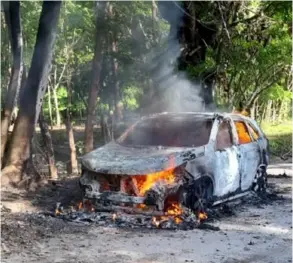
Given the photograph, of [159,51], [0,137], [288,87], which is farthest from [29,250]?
[288,87]

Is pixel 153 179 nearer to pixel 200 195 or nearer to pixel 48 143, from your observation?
pixel 200 195

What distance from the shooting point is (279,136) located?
24.3 m

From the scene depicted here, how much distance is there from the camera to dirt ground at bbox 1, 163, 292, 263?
18.9 feet

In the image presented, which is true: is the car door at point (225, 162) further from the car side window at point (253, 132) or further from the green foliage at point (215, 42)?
the green foliage at point (215, 42)

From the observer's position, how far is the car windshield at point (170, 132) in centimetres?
829

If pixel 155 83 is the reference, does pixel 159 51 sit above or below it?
above

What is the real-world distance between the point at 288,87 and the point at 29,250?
78.8ft

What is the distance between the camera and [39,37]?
390 inches

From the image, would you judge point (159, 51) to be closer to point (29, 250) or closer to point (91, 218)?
point (91, 218)

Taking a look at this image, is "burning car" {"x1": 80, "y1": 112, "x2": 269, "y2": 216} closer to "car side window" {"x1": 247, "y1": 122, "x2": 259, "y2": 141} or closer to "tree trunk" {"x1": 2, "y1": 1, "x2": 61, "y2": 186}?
"car side window" {"x1": 247, "y1": 122, "x2": 259, "y2": 141}

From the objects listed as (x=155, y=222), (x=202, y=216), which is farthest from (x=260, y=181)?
(x=155, y=222)

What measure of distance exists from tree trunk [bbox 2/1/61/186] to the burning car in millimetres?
2077

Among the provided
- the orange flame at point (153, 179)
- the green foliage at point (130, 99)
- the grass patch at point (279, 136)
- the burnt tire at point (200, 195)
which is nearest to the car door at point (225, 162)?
the burnt tire at point (200, 195)

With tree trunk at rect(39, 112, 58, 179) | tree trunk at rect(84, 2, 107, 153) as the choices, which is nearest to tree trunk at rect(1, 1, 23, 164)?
tree trunk at rect(39, 112, 58, 179)
